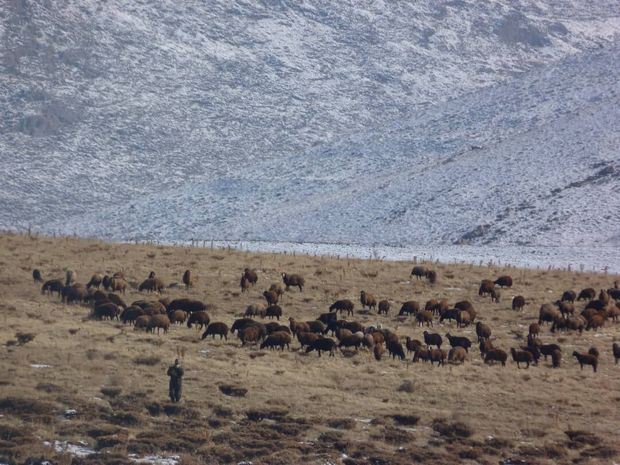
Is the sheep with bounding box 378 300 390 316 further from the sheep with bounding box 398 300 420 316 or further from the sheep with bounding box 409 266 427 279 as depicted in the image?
the sheep with bounding box 409 266 427 279

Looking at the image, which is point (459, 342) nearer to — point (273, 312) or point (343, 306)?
point (343, 306)

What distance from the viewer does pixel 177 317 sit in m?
30.9

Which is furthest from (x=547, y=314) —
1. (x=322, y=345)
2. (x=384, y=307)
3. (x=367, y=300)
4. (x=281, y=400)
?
(x=281, y=400)

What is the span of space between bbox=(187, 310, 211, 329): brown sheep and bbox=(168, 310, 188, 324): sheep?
0.32m

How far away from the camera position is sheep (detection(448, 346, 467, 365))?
27.6 meters

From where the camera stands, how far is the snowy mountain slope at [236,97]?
7675 centimetres

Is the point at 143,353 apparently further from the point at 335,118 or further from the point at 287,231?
the point at 335,118

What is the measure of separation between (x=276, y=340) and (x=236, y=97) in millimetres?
71241

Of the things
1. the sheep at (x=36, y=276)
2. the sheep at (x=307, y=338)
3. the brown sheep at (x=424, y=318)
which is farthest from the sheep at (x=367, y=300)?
the sheep at (x=36, y=276)

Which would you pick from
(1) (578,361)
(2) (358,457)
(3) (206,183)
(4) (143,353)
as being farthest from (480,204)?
(2) (358,457)

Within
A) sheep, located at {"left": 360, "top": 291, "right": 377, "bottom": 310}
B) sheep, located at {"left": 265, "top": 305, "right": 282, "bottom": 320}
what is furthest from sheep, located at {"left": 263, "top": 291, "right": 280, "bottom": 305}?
sheep, located at {"left": 360, "top": 291, "right": 377, "bottom": 310}

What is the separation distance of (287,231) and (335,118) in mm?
31419

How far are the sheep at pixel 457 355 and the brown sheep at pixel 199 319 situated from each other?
7.23 meters

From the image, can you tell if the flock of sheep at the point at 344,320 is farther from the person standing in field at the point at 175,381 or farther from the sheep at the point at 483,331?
the person standing in field at the point at 175,381
